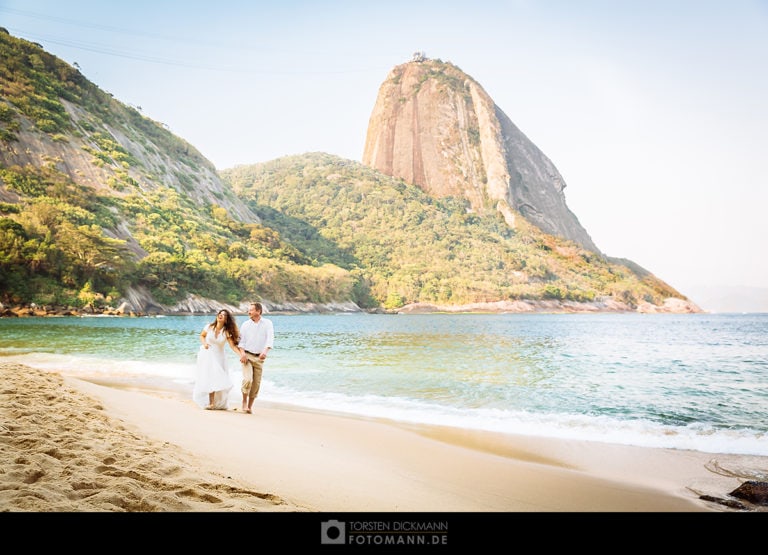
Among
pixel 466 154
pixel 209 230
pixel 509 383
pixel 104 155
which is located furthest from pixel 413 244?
pixel 509 383

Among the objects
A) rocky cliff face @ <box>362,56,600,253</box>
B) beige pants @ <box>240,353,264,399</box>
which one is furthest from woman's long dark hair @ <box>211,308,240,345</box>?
rocky cliff face @ <box>362,56,600,253</box>

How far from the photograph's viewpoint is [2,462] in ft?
5.30

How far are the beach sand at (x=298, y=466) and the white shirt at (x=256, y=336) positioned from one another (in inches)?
21.7

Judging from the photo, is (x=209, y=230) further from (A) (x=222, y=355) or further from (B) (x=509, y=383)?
(A) (x=222, y=355)

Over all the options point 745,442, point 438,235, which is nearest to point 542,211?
point 438,235

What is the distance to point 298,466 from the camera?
2.16 m

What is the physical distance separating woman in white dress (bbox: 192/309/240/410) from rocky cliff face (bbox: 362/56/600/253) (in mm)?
15073

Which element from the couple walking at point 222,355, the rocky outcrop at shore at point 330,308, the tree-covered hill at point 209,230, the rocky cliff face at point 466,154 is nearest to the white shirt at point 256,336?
the couple walking at point 222,355

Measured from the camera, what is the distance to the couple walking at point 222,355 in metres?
3.69

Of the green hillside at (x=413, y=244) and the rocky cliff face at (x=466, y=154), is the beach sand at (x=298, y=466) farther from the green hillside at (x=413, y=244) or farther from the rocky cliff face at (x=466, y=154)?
the green hillside at (x=413, y=244)

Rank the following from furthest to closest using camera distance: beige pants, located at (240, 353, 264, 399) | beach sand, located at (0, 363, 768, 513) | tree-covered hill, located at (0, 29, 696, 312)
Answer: tree-covered hill, located at (0, 29, 696, 312)
beige pants, located at (240, 353, 264, 399)
beach sand, located at (0, 363, 768, 513)
